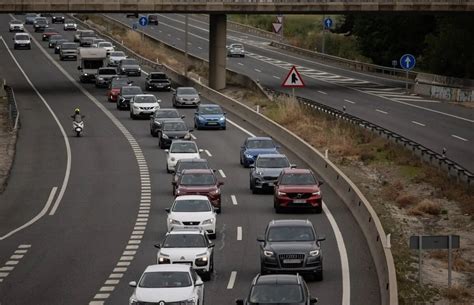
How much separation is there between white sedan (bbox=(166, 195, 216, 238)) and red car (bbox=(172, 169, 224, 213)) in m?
3.67

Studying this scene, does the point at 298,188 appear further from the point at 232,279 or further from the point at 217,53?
the point at 217,53

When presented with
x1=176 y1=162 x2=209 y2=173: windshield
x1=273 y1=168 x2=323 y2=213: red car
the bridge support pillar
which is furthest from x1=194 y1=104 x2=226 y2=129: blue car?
x1=273 y1=168 x2=323 y2=213: red car

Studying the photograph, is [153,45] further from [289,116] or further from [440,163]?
[440,163]

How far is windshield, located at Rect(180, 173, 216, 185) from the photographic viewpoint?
41.0 m

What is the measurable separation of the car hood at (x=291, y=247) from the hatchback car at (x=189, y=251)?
1.63 meters

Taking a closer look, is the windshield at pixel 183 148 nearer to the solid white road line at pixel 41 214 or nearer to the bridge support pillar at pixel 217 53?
the solid white road line at pixel 41 214

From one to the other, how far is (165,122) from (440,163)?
15822 millimetres

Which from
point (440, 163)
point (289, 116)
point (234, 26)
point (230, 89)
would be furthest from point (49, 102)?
point (234, 26)

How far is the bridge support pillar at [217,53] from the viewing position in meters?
85.4

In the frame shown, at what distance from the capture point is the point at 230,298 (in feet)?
92.7

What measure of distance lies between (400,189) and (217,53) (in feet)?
135

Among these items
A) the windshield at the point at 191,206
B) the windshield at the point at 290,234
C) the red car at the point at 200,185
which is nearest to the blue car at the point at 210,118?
the red car at the point at 200,185

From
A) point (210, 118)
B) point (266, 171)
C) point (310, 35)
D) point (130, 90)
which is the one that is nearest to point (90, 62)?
point (130, 90)

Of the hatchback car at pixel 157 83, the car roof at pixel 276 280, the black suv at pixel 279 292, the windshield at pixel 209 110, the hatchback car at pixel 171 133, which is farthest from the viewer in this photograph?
the hatchback car at pixel 157 83
